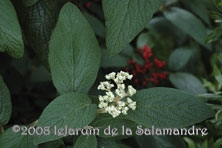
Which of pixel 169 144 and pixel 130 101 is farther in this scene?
pixel 169 144

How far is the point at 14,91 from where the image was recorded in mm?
1376

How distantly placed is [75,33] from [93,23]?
1.44ft

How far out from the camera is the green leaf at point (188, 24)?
1388 mm

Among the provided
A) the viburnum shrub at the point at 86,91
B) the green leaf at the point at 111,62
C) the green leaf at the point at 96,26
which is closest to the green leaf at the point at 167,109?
the viburnum shrub at the point at 86,91

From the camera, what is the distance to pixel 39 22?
95 centimetres

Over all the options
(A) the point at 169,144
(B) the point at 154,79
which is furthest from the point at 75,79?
(B) the point at 154,79

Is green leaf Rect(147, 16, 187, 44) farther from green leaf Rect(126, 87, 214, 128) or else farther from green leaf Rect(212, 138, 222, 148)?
green leaf Rect(126, 87, 214, 128)

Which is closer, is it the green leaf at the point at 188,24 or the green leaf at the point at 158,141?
the green leaf at the point at 158,141

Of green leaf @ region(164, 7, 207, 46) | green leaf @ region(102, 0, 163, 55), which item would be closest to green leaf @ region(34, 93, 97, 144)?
green leaf @ region(102, 0, 163, 55)

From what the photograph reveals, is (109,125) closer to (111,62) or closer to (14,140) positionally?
(14,140)

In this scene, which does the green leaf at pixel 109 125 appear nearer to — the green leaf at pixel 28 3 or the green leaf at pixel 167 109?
the green leaf at pixel 167 109

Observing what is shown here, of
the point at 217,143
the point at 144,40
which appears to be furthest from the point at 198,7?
the point at 217,143

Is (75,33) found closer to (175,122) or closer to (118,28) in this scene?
(118,28)

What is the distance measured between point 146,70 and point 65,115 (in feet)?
2.30
